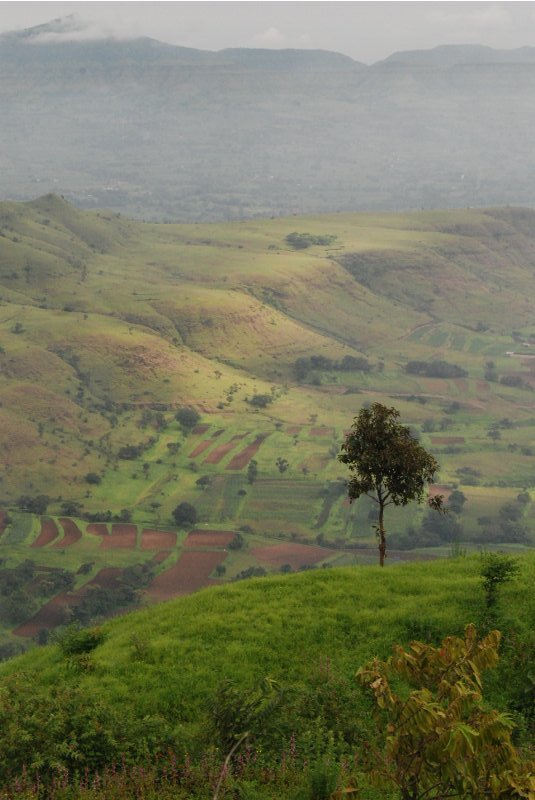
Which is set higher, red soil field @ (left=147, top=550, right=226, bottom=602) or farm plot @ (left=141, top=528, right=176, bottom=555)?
red soil field @ (left=147, top=550, right=226, bottom=602)

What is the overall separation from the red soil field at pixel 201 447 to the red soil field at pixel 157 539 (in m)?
28.4

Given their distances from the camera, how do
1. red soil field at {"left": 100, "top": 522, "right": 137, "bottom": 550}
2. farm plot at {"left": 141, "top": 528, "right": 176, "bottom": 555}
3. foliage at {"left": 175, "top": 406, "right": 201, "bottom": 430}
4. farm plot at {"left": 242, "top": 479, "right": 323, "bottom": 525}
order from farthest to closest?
foliage at {"left": 175, "top": 406, "right": 201, "bottom": 430}, farm plot at {"left": 242, "top": 479, "right": 323, "bottom": 525}, farm plot at {"left": 141, "top": 528, "right": 176, "bottom": 555}, red soil field at {"left": 100, "top": 522, "right": 137, "bottom": 550}

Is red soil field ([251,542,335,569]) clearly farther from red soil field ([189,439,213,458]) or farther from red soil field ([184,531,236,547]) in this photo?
red soil field ([189,439,213,458])

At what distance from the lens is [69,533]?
110875 millimetres

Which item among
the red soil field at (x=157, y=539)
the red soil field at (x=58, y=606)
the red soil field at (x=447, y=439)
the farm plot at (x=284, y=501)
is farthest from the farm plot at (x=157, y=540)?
the red soil field at (x=447, y=439)

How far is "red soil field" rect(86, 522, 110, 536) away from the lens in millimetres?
111562

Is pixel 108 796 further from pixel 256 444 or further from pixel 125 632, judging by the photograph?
pixel 256 444

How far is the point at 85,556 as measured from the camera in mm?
104500

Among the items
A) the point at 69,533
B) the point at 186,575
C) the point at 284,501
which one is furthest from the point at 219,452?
the point at 186,575

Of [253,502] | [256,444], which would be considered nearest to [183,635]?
[253,502]

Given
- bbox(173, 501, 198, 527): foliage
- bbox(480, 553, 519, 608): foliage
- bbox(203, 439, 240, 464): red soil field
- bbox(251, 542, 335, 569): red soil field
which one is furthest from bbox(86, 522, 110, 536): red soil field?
bbox(480, 553, 519, 608): foliage

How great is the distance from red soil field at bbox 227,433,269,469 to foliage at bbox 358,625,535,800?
123m

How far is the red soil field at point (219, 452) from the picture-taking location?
138300 mm

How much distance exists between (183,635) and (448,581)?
28.9ft
